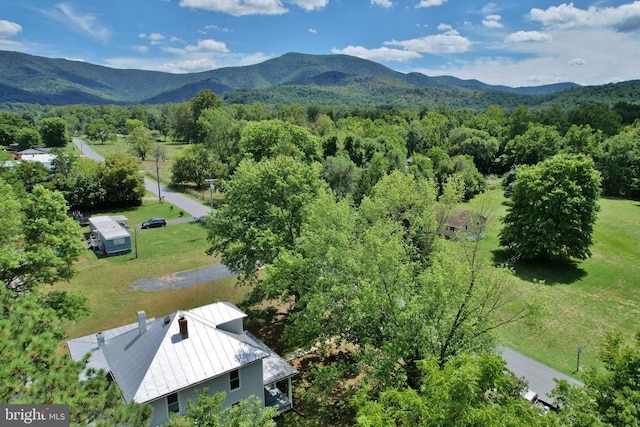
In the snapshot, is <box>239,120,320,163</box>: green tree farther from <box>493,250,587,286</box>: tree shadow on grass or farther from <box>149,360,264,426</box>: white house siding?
<box>149,360,264,426</box>: white house siding

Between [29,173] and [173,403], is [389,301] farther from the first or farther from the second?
[29,173]

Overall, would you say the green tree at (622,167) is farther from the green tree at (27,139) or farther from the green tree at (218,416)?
the green tree at (27,139)

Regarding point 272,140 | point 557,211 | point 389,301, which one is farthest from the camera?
point 272,140

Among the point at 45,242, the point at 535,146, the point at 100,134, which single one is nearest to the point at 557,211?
the point at 45,242

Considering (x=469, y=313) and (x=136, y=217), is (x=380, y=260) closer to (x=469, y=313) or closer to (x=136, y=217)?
(x=469, y=313)

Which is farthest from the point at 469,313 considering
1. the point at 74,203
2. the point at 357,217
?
the point at 74,203

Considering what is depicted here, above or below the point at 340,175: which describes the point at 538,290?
below

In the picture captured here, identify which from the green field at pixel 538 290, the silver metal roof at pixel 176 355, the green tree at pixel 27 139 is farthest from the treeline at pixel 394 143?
the silver metal roof at pixel 176 355
